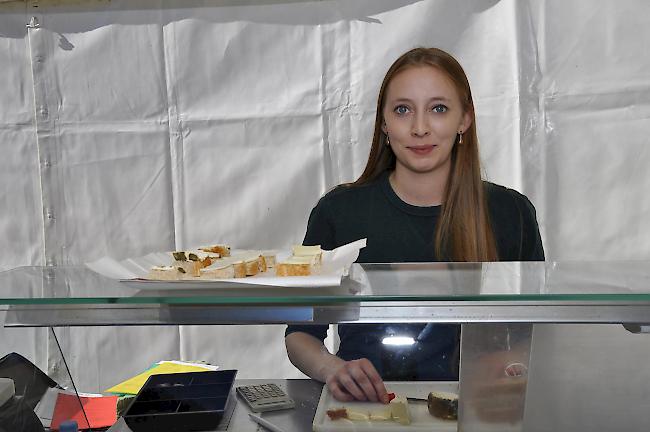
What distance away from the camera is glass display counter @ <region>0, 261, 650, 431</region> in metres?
0.99

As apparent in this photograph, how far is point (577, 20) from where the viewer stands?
2.73m

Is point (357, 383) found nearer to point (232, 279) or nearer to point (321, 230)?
point (232, 279)

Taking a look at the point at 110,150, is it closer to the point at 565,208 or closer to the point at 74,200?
the point at 74,200

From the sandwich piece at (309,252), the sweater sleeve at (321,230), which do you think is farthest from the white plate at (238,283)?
the sweater sleeve at (321,230)

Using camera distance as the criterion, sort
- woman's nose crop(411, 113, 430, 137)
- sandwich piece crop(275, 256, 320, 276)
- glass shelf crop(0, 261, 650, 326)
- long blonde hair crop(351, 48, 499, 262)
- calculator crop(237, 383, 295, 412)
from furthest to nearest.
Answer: woman's nose crop(411, 113, 430, 137)
long blonde hair crop(351, 48, 499, 262)
calculator crop(237, 383, 295, 412)
sandwich piece crop(275, 256, 320, 276)
glass shelf crop(0, 261, 650, 326)

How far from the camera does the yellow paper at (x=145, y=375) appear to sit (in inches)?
49.4

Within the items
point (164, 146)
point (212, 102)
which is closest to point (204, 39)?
point (212, 102)

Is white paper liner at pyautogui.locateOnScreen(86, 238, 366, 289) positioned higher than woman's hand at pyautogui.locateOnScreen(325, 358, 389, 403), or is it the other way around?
white paper liner at pyautogui.locateOnScreen(86, 238, 366, 289)

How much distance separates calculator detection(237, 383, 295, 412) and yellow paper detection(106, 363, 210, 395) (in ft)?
0.40

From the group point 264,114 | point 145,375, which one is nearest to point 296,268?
point 145,375

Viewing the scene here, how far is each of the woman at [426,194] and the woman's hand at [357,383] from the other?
36.3 inches

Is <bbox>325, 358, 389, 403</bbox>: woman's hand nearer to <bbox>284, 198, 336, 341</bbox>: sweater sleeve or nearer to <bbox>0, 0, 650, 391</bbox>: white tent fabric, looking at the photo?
<bbox>284, 198, 336, 341</bbox>: sweater sleeve

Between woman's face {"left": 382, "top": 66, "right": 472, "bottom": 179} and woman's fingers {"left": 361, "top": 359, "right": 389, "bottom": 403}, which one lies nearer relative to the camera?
woman's fingers {"left": 361, "top": 359, "right": 389, "bottom": 403}

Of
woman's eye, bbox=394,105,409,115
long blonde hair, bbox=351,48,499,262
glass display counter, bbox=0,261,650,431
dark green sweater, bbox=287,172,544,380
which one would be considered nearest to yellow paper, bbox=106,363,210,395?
glass display counter, bbox=0,261,650,431
